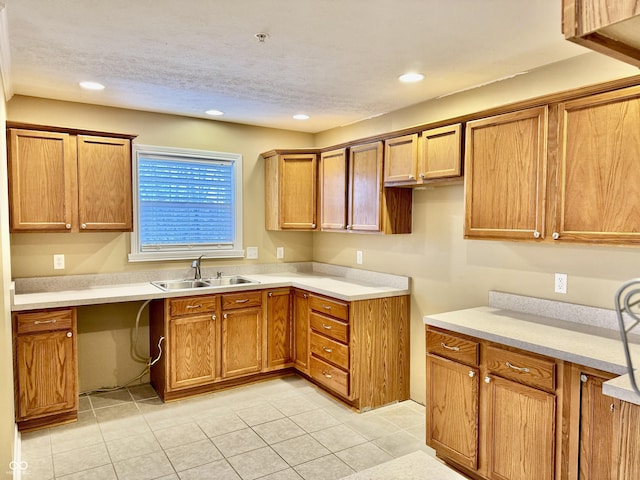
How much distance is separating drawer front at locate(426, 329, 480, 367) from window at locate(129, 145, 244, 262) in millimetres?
2364

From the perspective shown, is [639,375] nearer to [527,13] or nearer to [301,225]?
[527,13]

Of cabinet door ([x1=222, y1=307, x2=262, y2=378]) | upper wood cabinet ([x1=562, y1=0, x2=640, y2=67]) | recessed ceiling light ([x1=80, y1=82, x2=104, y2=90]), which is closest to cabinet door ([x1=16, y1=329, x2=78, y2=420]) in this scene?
cabinet door ([x1=222, y1=307, x2=262, y2=378])

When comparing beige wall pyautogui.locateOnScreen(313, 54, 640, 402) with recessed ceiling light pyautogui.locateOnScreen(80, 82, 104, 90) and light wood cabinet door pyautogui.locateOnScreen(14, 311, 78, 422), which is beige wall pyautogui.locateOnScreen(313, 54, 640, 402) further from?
light wood cabinet door pyautogui.locateOnScreen(14, 311, 78, 422)

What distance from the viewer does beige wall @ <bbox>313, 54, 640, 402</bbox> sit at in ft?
8.03

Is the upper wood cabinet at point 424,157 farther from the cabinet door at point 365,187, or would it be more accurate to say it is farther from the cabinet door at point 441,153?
the cabinet door at point 365,187

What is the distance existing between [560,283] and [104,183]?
334 centimetres

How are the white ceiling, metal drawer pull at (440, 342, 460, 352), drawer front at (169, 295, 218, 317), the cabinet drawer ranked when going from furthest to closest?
the cabinet drawer
drawer front at (169, 295, 218, 317)
metal drawer pull at (440, 342, 460, 352)
the white ceiling

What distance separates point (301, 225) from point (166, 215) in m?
1.29

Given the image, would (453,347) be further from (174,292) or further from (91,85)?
(91,85)

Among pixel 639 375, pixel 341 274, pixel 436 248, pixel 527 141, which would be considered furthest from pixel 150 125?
pixel 639 375

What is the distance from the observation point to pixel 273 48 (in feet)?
8.10

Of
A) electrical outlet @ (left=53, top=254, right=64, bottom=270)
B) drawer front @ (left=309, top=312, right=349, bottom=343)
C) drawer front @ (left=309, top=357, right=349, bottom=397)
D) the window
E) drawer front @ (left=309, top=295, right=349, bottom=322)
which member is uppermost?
the window

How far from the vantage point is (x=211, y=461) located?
8.93 ft

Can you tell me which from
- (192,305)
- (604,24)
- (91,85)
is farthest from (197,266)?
(604,24)
